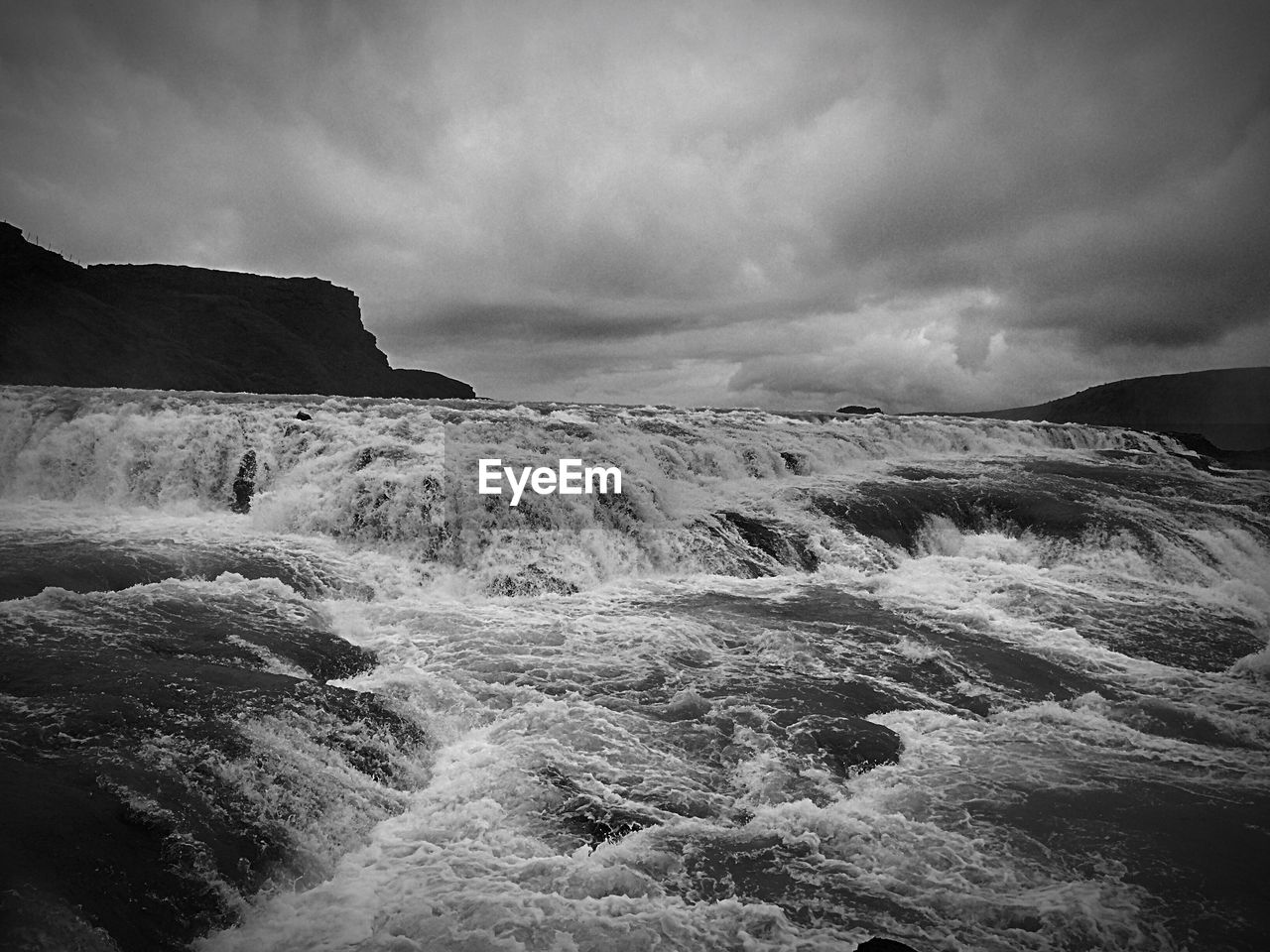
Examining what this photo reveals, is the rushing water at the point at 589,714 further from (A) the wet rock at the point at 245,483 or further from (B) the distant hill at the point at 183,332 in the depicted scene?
(B) the distant hill at the point at 183,332

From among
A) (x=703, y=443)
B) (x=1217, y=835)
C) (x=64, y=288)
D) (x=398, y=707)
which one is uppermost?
(x=64, y=288)

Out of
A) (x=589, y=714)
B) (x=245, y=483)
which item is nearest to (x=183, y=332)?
(x=245, y=483)

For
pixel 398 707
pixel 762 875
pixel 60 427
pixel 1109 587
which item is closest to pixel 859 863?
pixel 762 875

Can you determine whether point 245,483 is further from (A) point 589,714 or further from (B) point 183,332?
(B) point 183,332

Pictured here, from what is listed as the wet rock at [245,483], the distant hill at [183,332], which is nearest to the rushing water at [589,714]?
the wet rock at [245,483]

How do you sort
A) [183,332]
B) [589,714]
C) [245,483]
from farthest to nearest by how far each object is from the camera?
[183,332] < [245,483] < [589,714]

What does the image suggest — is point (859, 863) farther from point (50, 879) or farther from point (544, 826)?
point (50, 879)

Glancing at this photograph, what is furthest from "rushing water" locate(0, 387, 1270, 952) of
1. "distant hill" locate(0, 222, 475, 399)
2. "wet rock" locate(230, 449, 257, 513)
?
"distant hill" locate(0, 222, 475, 399)
